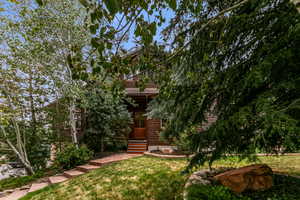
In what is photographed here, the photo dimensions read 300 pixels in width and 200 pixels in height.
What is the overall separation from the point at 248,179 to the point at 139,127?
9288mm

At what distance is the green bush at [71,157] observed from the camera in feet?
24.5

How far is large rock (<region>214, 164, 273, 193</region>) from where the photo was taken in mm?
3164

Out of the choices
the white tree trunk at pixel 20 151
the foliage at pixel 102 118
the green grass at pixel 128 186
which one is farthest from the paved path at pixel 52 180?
the foliage at pixel 102 118

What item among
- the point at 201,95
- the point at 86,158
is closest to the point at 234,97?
the point at 201,95

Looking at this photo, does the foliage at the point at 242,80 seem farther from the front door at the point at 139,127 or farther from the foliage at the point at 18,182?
the front door at the point at 139,127

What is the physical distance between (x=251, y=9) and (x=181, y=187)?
170 inches

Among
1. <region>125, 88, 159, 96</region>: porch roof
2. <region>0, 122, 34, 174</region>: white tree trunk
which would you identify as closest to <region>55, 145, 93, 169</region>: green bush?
<region>0, 122, 34, 174</region>: white tree trunk

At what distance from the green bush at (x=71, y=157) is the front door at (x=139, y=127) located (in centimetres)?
453

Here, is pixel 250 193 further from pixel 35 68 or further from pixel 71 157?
pixel 35 68

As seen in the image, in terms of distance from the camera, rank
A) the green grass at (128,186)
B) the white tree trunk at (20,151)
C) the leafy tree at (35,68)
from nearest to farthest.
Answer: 1. the green grass at (128,186)
2. the leafy tree at (35,68)
3. the white tree trunk at (20,151)

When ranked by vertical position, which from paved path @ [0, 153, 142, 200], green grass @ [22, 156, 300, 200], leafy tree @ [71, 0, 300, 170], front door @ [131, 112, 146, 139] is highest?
leafy tree @ [71, 0, 300, 170]

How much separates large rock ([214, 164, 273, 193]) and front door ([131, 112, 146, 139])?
8771mm

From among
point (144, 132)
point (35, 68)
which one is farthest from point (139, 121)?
point (35, 68)

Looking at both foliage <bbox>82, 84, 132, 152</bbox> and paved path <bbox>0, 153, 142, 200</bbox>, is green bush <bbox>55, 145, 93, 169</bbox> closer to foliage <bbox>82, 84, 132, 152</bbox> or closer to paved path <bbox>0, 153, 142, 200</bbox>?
paved path <bbox>0, 153, 142, 200</bbox>
